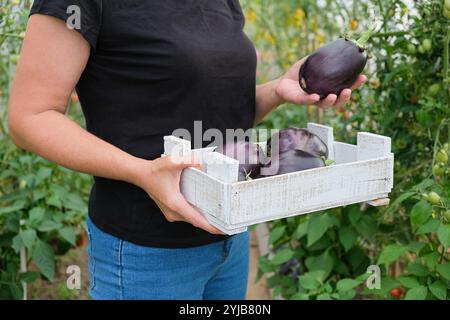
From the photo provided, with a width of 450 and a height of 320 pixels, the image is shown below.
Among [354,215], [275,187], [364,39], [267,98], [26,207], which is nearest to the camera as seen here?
[275,187]

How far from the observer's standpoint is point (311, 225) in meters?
2.27

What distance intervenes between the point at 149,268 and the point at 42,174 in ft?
3.81

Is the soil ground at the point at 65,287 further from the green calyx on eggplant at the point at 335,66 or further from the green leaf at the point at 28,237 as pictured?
the green calyx on eggplant at the point at 335,66

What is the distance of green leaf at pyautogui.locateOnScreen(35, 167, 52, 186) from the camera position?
2.42 metres

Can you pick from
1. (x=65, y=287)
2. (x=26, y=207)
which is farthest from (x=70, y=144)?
(x=65, y=287)

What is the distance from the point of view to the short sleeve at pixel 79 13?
1200 mm

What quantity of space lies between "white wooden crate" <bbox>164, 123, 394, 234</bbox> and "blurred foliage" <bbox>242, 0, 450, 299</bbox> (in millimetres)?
395

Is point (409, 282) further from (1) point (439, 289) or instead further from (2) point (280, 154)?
(2) point (280, 154)

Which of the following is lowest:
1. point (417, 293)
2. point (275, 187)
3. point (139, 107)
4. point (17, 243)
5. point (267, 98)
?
point (417, 293)

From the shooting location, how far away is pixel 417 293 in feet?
5.77

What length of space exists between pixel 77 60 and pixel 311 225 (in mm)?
1251

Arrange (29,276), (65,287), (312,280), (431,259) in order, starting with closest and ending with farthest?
(431,259)
(312,280)
(29,276)
(65,287)

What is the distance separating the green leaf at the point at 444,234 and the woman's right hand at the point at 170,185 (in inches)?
27.1

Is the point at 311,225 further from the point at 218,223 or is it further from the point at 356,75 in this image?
the point at 218,223
